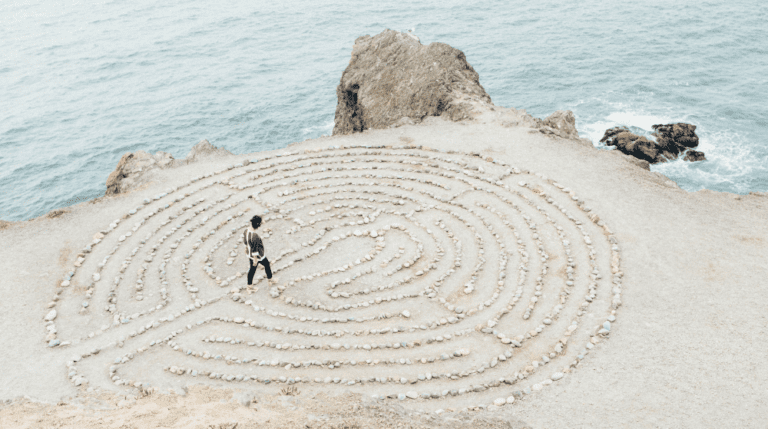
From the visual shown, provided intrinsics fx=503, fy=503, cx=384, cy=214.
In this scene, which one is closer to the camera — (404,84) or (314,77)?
(404,84)

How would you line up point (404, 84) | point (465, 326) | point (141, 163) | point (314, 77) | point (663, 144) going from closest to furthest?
point (465, 326), point (141, 163), point (404, 84), point (663, 144), point (314, 77)

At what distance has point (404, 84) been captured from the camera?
2834cm

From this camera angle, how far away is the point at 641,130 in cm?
3497

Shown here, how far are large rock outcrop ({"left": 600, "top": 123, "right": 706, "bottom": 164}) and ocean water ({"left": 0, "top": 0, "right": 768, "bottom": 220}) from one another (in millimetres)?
956

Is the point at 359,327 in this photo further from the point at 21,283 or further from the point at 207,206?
the point at 21,283

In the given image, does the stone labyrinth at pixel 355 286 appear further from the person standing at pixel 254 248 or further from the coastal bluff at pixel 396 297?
the person standing at pixel 254 248

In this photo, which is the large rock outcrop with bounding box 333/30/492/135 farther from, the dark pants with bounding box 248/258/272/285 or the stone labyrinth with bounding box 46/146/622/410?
the dark pants with bounding box 248/258/272/285

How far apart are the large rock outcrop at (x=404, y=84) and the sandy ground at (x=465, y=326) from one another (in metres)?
7.34

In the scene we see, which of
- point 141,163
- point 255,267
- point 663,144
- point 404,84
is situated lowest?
point 663,144

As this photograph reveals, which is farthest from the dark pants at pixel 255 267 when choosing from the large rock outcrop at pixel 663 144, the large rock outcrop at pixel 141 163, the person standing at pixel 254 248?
the large rock outcrop at pixel 663 144

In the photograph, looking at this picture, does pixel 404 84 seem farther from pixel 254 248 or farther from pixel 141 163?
pixel 254 248

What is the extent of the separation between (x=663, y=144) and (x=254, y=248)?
93.2 ft

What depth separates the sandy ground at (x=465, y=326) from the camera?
450 inches

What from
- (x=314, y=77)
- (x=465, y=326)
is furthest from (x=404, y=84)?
(x=314, y=77)
